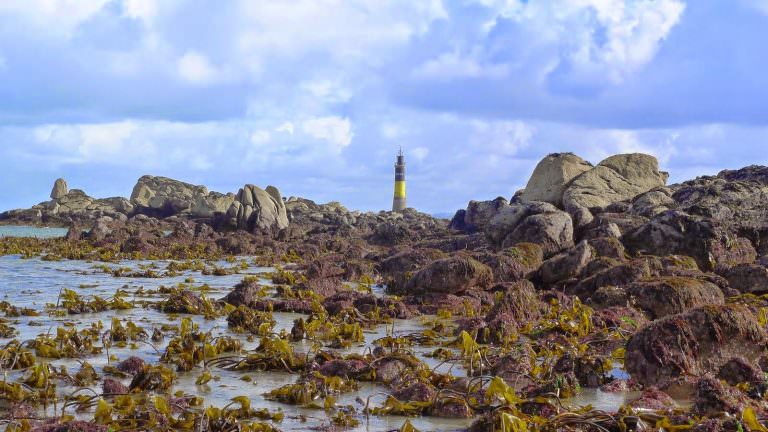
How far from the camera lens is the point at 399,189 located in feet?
219

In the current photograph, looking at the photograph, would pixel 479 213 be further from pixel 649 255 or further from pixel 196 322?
pixel 196 322

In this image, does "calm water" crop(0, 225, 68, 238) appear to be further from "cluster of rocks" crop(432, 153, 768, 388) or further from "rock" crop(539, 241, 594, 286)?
"rock" crop(539, 241, 594, 286)

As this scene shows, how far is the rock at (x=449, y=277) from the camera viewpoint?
12273 millimetres

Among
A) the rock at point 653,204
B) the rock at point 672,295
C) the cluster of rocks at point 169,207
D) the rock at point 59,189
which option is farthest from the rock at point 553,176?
the rock at point 59,189

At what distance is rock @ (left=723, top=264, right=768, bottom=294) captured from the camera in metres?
11.6

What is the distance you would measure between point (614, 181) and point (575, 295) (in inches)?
515

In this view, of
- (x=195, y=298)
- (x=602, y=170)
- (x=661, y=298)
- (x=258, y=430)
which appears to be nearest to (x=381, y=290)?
(x=195, y=298)

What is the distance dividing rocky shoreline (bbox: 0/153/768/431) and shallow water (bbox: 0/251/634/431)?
263mm

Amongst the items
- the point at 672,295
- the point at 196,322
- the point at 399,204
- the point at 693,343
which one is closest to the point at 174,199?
the point at 399,204

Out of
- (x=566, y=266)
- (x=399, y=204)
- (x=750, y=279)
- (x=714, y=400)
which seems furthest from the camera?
(x=399, y=204)

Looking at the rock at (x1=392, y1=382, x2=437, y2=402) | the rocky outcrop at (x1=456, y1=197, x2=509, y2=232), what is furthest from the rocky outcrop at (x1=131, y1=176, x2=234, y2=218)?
the rock at (x1=392, y1=382, x2=437, y2=402)

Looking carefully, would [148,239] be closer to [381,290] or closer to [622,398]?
[381,290]

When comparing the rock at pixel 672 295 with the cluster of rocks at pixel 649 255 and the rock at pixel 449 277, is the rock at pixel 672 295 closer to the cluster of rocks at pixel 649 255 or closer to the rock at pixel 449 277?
the cluster of rocks at pixel 649 255

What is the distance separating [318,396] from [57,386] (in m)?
2.26
